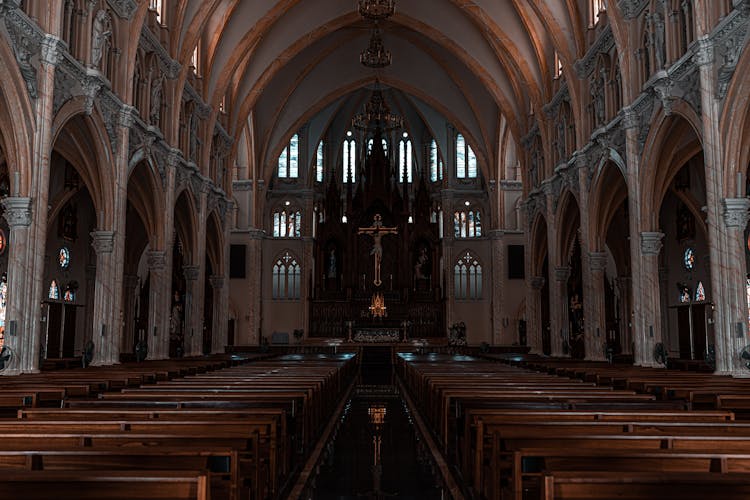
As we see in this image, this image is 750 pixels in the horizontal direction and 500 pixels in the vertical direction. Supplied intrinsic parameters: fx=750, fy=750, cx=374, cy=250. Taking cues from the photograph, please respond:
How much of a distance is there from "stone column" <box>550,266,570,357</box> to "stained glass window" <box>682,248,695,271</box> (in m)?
5.30

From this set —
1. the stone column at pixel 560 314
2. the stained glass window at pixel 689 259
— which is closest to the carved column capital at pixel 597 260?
the stone column at pixel 560 314

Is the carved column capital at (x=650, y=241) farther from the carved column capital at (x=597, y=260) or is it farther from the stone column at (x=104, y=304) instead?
the stone column at (x=104, y=304)

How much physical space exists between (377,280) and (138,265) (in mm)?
13757

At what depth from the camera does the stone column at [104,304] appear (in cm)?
2225

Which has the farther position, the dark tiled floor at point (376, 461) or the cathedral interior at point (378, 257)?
the dark tiled floor at point (376, 461)

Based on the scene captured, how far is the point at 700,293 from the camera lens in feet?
105

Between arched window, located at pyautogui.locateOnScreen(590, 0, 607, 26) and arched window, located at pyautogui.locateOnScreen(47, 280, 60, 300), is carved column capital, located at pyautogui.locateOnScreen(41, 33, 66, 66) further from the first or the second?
arched window, located at pyautogui.locateOnScreen(590, 0, 607, 26)

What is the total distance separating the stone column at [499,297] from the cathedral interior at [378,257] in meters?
0.25

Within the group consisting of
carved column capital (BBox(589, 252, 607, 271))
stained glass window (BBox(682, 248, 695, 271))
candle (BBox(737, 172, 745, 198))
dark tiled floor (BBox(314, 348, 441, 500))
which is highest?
candle (BBox(737, 172, 745, 198))

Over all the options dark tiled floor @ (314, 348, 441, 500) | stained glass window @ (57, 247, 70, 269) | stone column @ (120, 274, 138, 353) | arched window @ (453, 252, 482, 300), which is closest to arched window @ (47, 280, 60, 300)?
stained glass window @ (57, 247, 70, 269)

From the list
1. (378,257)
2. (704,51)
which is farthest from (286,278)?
(704,51)

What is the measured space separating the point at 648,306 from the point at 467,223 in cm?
2703

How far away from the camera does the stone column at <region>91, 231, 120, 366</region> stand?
2225cm

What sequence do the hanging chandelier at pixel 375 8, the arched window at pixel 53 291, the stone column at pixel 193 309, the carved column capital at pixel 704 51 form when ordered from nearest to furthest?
the carved column capital at pixel 704 51 → the hanging chandelier at pixel 375 8 → the arched window at pixel 53 291 → the stone column at pixel 193 309
